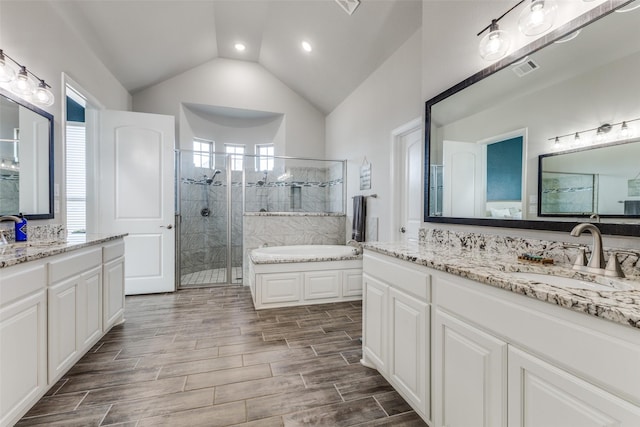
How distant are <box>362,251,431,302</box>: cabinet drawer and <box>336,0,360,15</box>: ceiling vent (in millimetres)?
2559

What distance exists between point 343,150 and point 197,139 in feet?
9.15

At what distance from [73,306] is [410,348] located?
2.17 m

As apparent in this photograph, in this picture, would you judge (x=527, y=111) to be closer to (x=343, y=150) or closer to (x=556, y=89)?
(x=556, y=89)

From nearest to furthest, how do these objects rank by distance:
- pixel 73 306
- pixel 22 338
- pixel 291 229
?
1. pixel 22 338
2. pixel 73 306
3. pixel 291 229

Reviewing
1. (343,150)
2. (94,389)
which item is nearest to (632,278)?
(94,389)

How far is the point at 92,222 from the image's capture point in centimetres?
341

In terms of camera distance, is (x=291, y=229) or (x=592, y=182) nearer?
(x=592, y=182)

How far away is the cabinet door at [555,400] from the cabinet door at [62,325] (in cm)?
234

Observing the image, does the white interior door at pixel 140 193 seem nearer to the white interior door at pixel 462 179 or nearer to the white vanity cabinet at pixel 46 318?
the white vanity cabinet at pixel 46 318

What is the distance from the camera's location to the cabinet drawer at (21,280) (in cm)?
131

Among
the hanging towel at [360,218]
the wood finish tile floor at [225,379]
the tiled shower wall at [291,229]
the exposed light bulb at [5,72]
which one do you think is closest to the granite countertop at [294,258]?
the hanging towel at [360,218]

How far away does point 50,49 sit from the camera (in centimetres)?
245

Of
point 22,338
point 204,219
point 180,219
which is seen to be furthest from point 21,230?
point 204,219

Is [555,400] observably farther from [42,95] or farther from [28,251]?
[42,95]
